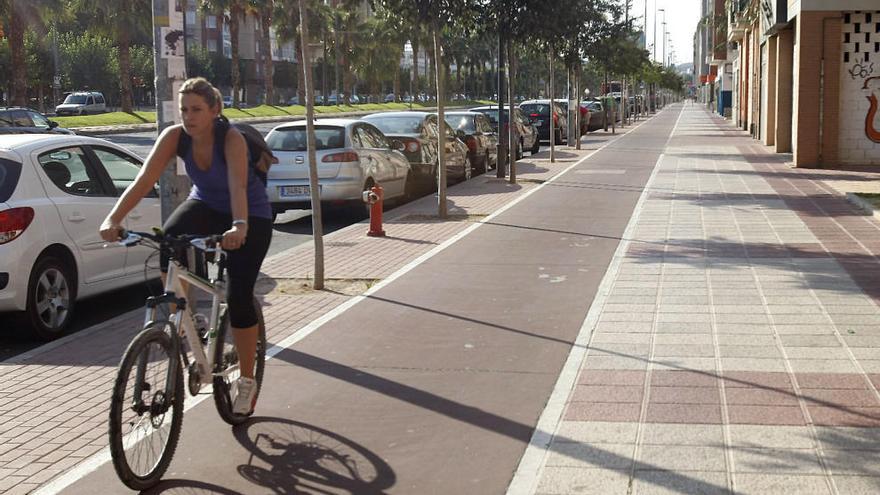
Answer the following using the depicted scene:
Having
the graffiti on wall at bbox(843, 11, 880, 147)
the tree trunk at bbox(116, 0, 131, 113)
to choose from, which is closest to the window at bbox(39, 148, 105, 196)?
the graffiti on wall at bbox(843, 11, 880, 147)

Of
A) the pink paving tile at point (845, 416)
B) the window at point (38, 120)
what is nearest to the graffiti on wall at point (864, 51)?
the pink paving tile at point (845, 416)

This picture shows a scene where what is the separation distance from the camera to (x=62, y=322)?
27.5 ft

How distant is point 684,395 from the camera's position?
6086 mm

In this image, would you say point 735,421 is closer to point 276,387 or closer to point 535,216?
point 276,387

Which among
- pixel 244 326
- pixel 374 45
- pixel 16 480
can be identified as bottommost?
pixel 16 480

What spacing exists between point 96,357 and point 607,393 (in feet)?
11.3

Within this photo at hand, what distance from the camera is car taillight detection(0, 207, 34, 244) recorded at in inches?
312

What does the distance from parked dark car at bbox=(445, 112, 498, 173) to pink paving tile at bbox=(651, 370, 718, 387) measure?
17.1 meters

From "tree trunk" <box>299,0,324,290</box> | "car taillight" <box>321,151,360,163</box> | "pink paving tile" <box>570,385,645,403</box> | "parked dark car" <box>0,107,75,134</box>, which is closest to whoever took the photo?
"pink paving tile" <box>570,385,645,403</box>

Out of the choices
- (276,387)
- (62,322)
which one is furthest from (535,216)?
(276,387)

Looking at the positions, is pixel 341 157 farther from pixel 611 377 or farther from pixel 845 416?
pixel 845 416

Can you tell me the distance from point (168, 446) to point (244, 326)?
778 mm

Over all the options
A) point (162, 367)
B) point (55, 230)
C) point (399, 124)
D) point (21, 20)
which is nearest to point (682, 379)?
point (162, 367)

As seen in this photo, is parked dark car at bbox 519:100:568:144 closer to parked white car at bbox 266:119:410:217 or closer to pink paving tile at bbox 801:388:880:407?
parked white car at bbox 266:119:410:217
